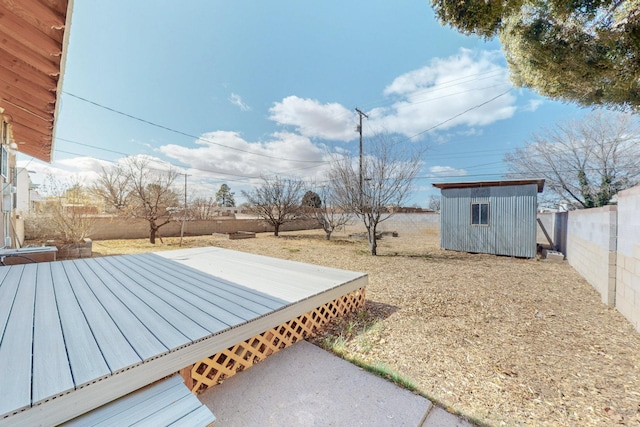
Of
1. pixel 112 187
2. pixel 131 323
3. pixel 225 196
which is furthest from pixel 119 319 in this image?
pixel 225 196

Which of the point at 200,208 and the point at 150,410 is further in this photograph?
the point at 200,208

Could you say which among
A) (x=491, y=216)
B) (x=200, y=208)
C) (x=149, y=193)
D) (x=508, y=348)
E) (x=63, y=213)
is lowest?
(x=508, y=348)

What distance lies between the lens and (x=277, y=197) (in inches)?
569

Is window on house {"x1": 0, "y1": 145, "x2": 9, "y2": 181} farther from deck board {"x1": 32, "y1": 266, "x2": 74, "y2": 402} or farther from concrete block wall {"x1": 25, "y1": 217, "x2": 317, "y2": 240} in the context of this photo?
concrete block wall {"x1": 25, "y1": 217, "x2": 317, "y2": 240}

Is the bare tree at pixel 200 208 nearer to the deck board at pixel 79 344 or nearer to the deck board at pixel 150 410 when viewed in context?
the deck board at pixel 79 344

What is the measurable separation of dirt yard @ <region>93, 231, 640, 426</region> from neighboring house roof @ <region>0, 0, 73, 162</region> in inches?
149

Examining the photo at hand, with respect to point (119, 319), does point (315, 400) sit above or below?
below

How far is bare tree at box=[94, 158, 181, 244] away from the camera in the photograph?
1016cm

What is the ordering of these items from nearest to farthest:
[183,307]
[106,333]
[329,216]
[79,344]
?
[79,344] → [106,333] → [183,307] → [329,216]

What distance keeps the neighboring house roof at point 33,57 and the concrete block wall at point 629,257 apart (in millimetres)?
6144

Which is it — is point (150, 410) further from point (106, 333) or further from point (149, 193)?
point (149, 193)

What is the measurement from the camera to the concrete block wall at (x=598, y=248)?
3721mm

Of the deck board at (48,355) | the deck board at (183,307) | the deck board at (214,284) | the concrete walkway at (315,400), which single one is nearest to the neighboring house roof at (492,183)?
the deck board at (214,284)

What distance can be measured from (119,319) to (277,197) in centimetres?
1268
